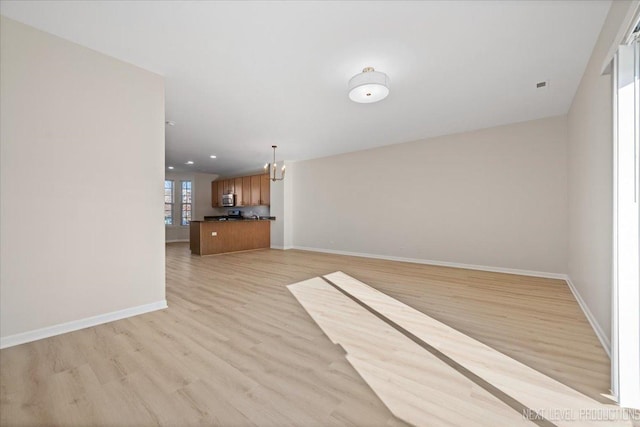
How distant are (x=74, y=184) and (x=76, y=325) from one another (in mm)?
1251

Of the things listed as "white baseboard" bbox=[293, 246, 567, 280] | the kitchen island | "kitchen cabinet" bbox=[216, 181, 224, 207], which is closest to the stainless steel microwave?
"kitchen cabinet" bbox=[216, 181, 224, 207]

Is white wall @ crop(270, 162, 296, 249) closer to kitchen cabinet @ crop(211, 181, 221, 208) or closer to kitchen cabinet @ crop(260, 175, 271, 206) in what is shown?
kitchen cabinet @ crop(260, 175, 271, 206)

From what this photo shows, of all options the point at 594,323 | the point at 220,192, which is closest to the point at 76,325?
the point at 594,323

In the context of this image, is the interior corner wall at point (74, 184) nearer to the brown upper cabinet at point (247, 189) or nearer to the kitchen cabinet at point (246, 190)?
the brown upper cabinet at point (247, 189)

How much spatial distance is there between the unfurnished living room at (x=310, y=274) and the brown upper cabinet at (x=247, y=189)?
405 cm

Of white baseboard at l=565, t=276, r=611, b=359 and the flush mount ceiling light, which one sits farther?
the flush mount ceiling light

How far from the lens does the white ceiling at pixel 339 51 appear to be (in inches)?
78.0

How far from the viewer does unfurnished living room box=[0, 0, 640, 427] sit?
1.47 m

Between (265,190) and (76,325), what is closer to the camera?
(76,325)

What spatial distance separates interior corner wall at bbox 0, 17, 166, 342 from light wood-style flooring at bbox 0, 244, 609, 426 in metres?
0.35

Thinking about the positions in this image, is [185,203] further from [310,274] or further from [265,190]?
[310,274]

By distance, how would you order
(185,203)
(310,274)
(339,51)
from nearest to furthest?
(339,51) < (310,274) < (185,203)

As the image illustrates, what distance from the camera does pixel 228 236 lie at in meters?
7.02

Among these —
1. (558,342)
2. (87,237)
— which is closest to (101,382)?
(87,237)
